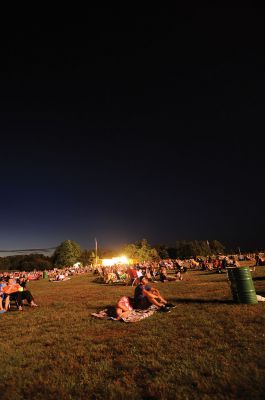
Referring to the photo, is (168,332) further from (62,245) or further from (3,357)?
(62,245)

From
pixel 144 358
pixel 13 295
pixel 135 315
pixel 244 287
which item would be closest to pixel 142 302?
pixel 135 315

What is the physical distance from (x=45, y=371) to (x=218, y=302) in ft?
21.7

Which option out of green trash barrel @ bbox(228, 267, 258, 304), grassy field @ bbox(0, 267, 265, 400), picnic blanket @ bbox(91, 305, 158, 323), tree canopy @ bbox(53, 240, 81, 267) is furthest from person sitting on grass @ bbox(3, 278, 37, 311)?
tree canopy @ bbox(53, 240, 81, 267)

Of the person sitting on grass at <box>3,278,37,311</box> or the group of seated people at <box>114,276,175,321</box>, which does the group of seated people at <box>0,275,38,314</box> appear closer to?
the person sitting on grass at <box>3,278,37,311</box>

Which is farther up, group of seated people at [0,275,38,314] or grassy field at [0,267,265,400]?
group of seated people at [0,275,38,314]

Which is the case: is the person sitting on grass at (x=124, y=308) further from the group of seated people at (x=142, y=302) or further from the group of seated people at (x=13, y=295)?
the group of seated people at (x=13, y=295)

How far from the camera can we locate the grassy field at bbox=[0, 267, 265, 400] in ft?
12.2

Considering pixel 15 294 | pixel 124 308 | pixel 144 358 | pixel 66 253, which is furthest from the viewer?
pixel 66 253

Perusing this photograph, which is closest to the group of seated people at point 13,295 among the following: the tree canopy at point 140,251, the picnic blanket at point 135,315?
the picnic blanket at point 135,315

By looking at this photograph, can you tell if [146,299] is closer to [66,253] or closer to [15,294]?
[15,294]

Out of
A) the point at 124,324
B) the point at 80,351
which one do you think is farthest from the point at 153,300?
the point at 80,351

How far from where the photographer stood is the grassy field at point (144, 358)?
3727 millimetres

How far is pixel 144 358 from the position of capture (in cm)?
479

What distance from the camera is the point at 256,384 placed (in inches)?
139
